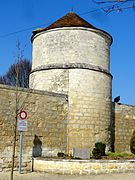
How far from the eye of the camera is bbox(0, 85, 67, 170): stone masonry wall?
12.1 m

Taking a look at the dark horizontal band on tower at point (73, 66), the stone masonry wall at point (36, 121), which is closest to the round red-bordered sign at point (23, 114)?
the stone masonry wall at point (36, 121)

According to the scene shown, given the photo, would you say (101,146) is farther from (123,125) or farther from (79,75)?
(123,125)

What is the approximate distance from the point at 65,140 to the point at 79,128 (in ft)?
2.80

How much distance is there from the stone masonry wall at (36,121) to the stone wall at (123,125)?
3.97 metres

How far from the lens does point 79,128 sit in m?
14.3

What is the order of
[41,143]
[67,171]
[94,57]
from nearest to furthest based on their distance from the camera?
1. [67,171]
2. [41,143]
3. [94,57]

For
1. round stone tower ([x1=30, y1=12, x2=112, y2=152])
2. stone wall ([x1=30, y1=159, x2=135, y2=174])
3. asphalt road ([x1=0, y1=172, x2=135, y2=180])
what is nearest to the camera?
asphalt road ([x1=0, y1=172, x2=135, y2=180])

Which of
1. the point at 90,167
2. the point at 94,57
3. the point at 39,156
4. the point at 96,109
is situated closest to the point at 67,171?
the point at 90,167

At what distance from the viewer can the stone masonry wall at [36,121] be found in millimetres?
12109

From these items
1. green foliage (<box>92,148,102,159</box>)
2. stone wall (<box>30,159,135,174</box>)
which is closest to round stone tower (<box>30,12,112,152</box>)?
green foliage (<box>92,148,102,159</box>)

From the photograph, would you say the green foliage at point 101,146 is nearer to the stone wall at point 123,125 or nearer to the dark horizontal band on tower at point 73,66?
the stone wall at point 123,125

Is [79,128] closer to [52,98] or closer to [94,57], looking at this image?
[52,98]

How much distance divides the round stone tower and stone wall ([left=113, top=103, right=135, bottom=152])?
61.2 inches

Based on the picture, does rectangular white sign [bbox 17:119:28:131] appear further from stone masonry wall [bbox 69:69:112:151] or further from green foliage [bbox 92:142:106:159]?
green foliage [bbox 92:142:106:159]
